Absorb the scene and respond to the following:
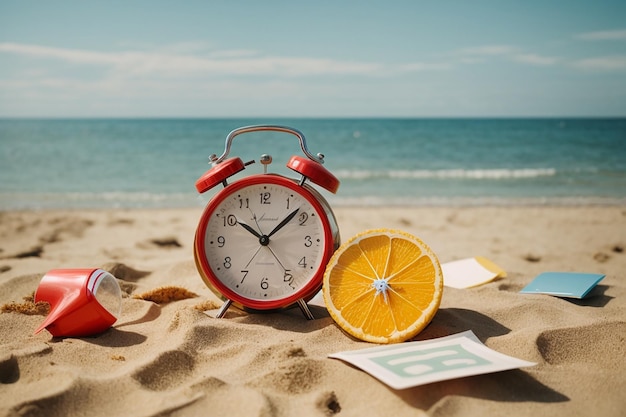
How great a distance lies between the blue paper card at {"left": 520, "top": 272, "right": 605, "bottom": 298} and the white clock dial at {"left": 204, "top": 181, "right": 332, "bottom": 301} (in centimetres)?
146

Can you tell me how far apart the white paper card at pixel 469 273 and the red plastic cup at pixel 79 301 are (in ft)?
6.97

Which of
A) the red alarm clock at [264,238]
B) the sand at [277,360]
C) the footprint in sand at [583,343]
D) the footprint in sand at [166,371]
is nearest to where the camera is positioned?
the sand at [277,360]

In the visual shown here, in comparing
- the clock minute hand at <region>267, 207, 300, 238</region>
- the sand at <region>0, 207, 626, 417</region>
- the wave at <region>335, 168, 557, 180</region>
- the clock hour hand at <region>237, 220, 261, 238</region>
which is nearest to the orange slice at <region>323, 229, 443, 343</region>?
the sand at <region>0, 207, 626, 417</region>

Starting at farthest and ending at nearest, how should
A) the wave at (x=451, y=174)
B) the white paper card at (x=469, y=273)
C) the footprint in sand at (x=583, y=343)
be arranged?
the wave at (x=451, y=174) < the white paper card at (x=469, y=273) < the footprint in sand at (x=583, y=343)

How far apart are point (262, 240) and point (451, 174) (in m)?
11.2

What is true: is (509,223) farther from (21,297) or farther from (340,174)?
(340,174)

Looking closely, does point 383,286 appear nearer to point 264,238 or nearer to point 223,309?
point 264,238

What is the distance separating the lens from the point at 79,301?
2549mm

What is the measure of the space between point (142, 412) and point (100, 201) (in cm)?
830

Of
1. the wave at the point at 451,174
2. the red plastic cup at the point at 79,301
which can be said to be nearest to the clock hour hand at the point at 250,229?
the red plastic cup at the point at 79,301

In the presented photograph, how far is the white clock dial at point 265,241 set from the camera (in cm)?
287

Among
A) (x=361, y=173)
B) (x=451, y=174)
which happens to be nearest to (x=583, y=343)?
(x=361, y=173)

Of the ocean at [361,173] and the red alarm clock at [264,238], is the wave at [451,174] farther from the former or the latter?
the red alarm clock at [264,238]

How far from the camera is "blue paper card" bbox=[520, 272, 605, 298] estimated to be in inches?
128
